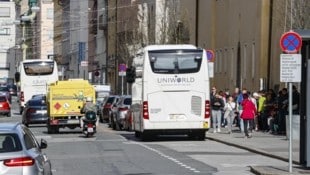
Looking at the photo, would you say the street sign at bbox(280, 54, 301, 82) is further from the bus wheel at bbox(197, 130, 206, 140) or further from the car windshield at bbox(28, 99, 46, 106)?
the car windshield at bbox(28, 99, 46, 106)

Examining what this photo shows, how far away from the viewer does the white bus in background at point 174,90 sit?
33.9 m

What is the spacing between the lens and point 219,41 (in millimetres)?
58594

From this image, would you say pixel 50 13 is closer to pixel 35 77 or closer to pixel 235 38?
pixel 35 77

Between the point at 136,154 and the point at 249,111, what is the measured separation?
907 centimetres

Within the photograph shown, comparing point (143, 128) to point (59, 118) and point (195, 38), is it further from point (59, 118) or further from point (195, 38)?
point (195, 38)

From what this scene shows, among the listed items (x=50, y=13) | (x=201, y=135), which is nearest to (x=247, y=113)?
(x=201, y=135)

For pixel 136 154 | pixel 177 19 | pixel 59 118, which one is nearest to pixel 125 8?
pixel 177 19

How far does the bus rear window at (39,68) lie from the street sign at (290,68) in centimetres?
4616

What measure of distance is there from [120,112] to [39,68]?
21376 millimetres

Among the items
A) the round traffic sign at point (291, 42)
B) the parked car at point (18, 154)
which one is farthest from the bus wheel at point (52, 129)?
the parked car at point (18, 154)

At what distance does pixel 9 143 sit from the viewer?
14062 millimetres

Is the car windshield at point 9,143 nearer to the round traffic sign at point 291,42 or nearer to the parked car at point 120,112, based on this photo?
the round traffic sign at point 291,42

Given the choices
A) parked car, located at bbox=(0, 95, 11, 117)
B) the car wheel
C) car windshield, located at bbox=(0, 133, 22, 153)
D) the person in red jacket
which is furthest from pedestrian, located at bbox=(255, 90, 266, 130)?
parked car, located at bbox=(0, 95, 11, 117)

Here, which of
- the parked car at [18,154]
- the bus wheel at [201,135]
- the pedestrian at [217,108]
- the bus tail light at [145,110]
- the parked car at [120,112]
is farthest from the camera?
the parked car at [120,112]
